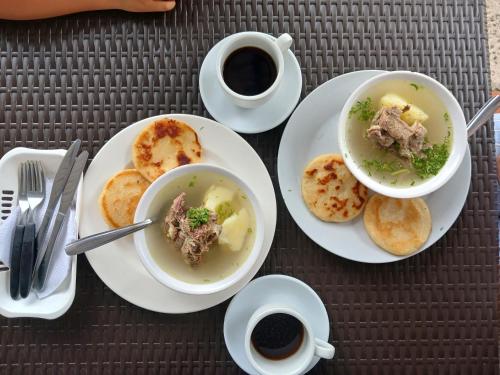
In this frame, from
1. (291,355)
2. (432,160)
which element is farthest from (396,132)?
(291,355)

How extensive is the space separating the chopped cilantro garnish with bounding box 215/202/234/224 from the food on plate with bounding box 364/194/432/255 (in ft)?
1.07

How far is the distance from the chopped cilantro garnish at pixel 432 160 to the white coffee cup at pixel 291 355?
1.40ft

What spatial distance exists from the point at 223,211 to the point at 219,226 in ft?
0.12

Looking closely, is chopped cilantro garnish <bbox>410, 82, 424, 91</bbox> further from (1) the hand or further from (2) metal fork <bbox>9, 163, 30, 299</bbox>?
(2) metal fork <bbox>9, 163, 30, 299</bbox>

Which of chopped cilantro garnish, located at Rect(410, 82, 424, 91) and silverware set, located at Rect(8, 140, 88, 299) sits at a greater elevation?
chopped cilantro garnish, located at Rect(410, 82, 424, 91)

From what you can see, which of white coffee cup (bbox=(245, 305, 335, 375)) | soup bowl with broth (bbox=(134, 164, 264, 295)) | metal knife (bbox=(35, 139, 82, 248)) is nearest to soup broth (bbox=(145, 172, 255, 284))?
soup bowl with broth (bbox=(134, 164, 264, 295))

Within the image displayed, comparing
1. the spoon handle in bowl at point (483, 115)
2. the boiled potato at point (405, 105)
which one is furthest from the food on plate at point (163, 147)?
the spoon handle in bowl at point (483, 115)

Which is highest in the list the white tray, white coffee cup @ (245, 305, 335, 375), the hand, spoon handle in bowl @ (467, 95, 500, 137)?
the hand

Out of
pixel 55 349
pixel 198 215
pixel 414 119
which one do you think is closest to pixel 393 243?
pixel 414 119

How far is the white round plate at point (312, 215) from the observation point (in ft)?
4.01

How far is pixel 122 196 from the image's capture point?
1.16m

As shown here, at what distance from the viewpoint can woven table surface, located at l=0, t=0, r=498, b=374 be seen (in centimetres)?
126

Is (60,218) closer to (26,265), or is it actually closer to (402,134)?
(26,265)

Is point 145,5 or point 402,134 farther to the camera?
point 145,5
